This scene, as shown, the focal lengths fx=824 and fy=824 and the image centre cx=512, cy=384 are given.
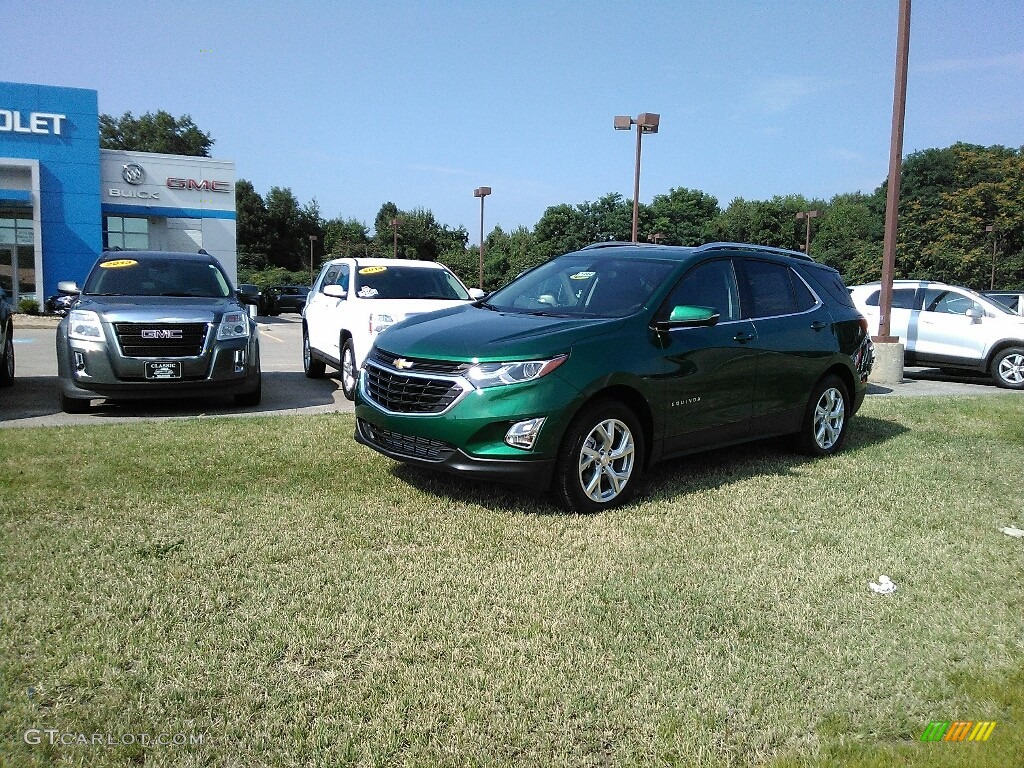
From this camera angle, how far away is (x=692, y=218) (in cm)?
8038

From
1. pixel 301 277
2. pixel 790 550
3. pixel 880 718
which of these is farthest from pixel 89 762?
pixel 301 277

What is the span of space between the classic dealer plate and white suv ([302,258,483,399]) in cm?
203

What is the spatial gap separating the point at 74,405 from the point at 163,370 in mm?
1031

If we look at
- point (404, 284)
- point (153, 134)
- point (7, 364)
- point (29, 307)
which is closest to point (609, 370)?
point (404, 284)

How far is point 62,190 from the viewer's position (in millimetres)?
32500

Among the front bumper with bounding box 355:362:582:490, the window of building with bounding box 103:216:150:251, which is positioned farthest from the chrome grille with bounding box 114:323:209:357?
the window of building with bounding box 103:216:150:251

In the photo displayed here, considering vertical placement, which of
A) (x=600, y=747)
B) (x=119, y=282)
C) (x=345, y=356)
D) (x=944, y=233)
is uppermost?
(x=944, y=233)

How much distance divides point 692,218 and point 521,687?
81112 millimetres

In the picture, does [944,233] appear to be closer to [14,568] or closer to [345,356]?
[345,356]

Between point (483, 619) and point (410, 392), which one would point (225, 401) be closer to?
point (410, 392)

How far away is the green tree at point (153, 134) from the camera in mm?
84938

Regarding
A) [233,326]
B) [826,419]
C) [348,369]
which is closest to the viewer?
[826,419]

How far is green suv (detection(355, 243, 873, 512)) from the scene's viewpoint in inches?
199

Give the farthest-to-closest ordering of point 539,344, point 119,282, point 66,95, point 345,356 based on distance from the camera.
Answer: point 66,95
point 345,356
point 119,282
point 539,344
